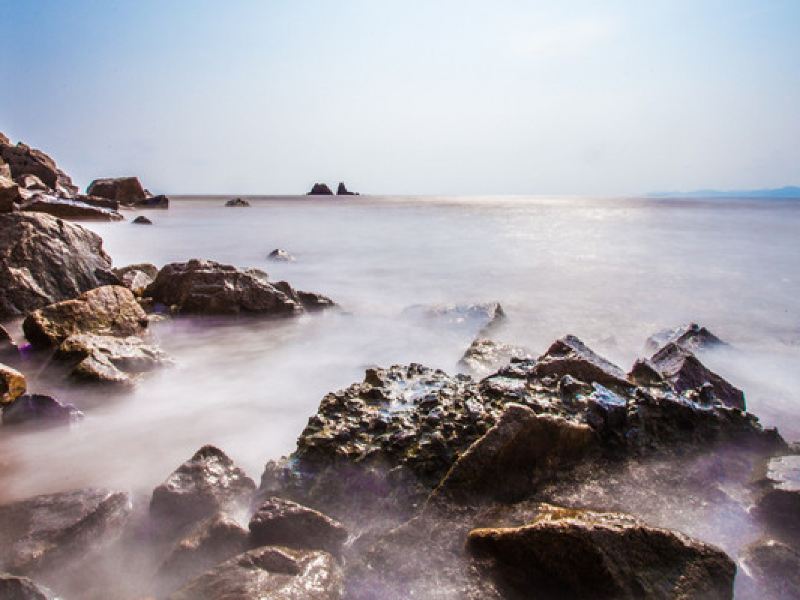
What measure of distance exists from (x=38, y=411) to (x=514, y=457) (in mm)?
3275

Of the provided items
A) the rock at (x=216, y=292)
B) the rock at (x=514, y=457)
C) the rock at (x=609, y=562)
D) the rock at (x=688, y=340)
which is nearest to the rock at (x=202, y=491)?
the rock at (x=514, y=457)

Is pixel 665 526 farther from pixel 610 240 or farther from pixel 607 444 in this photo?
pixel 610 240

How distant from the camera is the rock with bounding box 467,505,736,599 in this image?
6.05 feet

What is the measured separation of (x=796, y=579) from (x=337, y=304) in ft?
21.5

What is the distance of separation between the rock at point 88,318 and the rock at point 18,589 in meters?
3.43

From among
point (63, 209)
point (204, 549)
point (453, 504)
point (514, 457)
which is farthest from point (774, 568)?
point (63, 209)

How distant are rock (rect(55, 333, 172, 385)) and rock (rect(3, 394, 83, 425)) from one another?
0.51m

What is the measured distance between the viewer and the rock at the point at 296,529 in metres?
2.22

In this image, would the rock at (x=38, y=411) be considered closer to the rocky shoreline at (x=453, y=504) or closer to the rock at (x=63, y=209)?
the rocky shoreline at (x=453, y=504)

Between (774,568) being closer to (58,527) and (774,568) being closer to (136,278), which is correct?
(58,527)

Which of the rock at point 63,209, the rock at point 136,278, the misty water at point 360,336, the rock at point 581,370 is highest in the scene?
the rock at point 63,209

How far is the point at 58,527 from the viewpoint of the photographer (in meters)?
2.39

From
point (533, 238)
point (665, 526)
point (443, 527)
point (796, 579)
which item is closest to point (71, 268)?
point (443, 527)

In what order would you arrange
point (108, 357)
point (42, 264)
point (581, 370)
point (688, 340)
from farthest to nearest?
1. point (42, 264)
2. point (688, 340)
3. point (108, 357)
4. point (581, 370)
